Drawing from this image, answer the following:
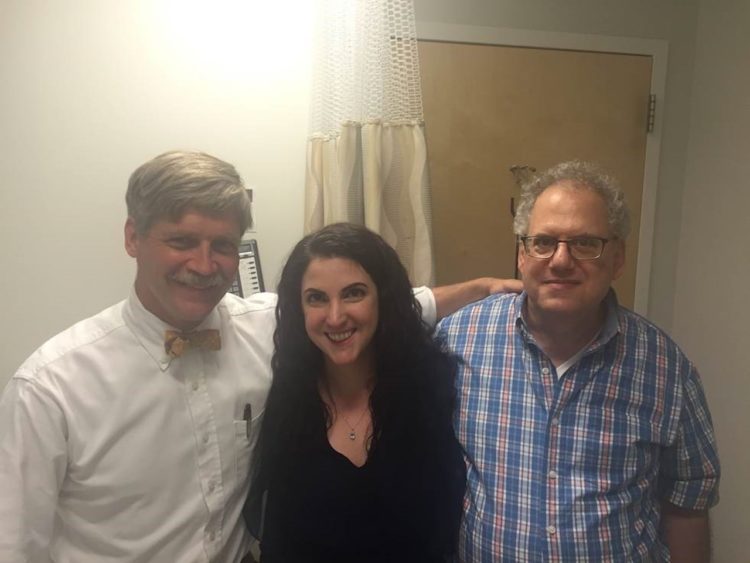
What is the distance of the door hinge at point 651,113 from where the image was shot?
2.00 metres

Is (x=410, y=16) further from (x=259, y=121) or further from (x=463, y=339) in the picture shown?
(x=463, y=339)

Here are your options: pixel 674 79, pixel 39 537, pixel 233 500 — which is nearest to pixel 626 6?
pixel 674 79

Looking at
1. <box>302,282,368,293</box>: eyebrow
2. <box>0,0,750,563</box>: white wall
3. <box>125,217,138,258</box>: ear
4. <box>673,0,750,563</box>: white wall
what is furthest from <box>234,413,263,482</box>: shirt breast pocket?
<box>673,0,750,563</box>: white wall

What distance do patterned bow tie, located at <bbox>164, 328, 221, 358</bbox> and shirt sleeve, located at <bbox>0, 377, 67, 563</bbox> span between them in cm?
22

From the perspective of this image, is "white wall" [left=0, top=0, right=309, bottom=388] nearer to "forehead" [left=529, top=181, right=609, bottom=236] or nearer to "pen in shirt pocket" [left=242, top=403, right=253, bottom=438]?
"pen in shirt pocket" [left=242, top=403, right=253, bottom=438]

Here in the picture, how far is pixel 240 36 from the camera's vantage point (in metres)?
1.69

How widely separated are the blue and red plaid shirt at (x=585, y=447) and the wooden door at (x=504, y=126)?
752mm

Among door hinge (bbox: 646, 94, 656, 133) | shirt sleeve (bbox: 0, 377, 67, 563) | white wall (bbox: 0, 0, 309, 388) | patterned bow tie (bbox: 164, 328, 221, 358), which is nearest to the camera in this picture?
shirt sleeve (bbox: 0, 377, 67, 563)

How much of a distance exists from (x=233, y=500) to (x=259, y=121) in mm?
1108

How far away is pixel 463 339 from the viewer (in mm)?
1328

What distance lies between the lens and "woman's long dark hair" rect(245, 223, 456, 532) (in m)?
1.20

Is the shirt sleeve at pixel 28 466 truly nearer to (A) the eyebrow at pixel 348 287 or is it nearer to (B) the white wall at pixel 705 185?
(A) the eyebrow at pixel 348 287

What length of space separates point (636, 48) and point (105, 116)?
70.2 inches

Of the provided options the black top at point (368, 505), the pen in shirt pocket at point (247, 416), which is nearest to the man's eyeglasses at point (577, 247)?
the black top at point (368, 505)
